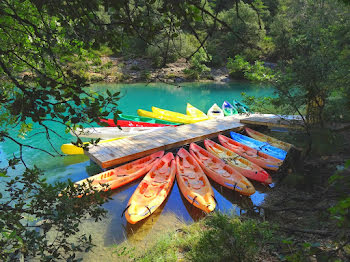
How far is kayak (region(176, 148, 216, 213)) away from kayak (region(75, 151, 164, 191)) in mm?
665

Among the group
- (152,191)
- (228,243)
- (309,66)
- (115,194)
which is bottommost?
(115,194)

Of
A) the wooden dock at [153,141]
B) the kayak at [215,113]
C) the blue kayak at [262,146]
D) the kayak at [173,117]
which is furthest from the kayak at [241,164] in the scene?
the kayak at [215,113]

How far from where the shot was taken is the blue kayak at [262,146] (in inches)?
253

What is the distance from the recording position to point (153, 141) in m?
6.86

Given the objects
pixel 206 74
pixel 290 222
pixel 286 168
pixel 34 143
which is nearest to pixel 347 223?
pixel 290 222

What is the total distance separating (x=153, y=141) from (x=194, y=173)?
6.04 feet

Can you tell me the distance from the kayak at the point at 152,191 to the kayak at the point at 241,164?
133 cm

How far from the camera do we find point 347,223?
95cm

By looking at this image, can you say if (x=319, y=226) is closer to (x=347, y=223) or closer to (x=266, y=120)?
(x=347, y=223)

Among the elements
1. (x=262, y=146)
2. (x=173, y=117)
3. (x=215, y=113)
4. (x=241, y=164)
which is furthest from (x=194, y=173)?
(x=215, y=113)

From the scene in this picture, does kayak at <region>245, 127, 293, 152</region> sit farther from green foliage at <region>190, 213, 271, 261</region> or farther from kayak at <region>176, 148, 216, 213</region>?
green foliage at <region>190, 213, 271, 261</region>

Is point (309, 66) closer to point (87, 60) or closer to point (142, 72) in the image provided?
point (87, 60)

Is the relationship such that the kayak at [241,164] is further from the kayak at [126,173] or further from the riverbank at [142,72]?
the riverbank at [142,72]

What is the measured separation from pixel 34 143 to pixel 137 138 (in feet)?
13.7
